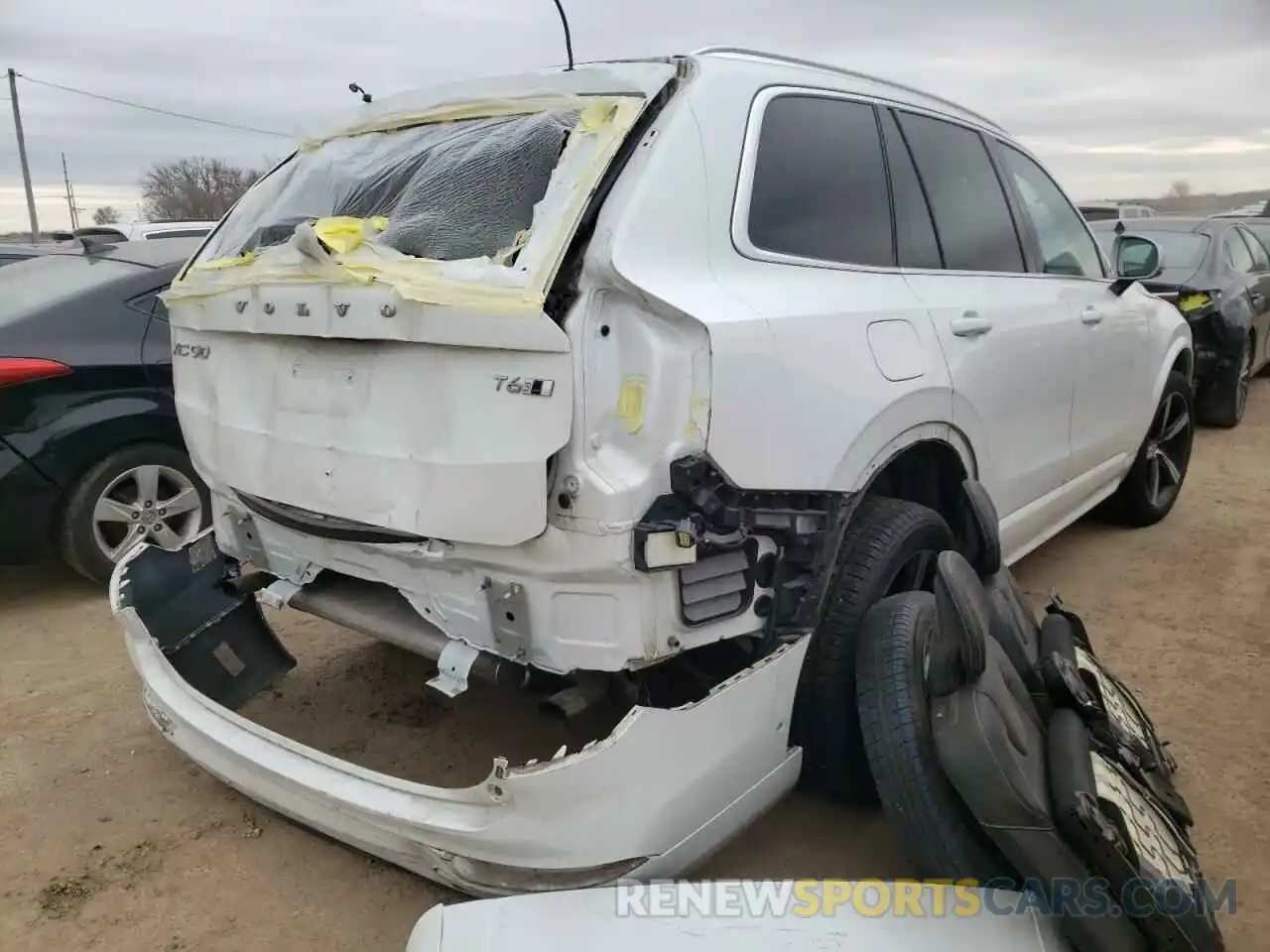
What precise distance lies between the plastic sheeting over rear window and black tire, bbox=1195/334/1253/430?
7.15 metres

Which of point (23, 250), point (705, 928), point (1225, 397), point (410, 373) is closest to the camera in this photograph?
point (705, 928)

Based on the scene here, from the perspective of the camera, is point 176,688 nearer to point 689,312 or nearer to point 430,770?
point 430,770

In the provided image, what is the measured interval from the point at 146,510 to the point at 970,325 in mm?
3656

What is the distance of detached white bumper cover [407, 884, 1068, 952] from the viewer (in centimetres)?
191

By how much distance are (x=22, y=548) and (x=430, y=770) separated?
246 centimetres

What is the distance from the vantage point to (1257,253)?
913 centimetres

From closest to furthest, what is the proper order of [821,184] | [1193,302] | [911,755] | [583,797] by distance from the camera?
[583,797] → [911,755] → [821,184] → [1193,302]

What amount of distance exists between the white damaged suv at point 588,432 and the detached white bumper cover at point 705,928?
0.12 m

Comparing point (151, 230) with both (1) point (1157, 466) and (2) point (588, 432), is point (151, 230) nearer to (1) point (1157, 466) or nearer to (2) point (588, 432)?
(1) point (1157, 466)

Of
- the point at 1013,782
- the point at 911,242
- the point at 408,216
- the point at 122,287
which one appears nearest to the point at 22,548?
the point at 122,287

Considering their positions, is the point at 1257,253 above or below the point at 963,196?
below

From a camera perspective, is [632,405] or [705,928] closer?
[705,928]

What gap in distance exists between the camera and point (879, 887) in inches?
79.5

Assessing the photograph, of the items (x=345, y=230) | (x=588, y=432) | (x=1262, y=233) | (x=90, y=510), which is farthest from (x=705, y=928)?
(x=1262, y=233)
